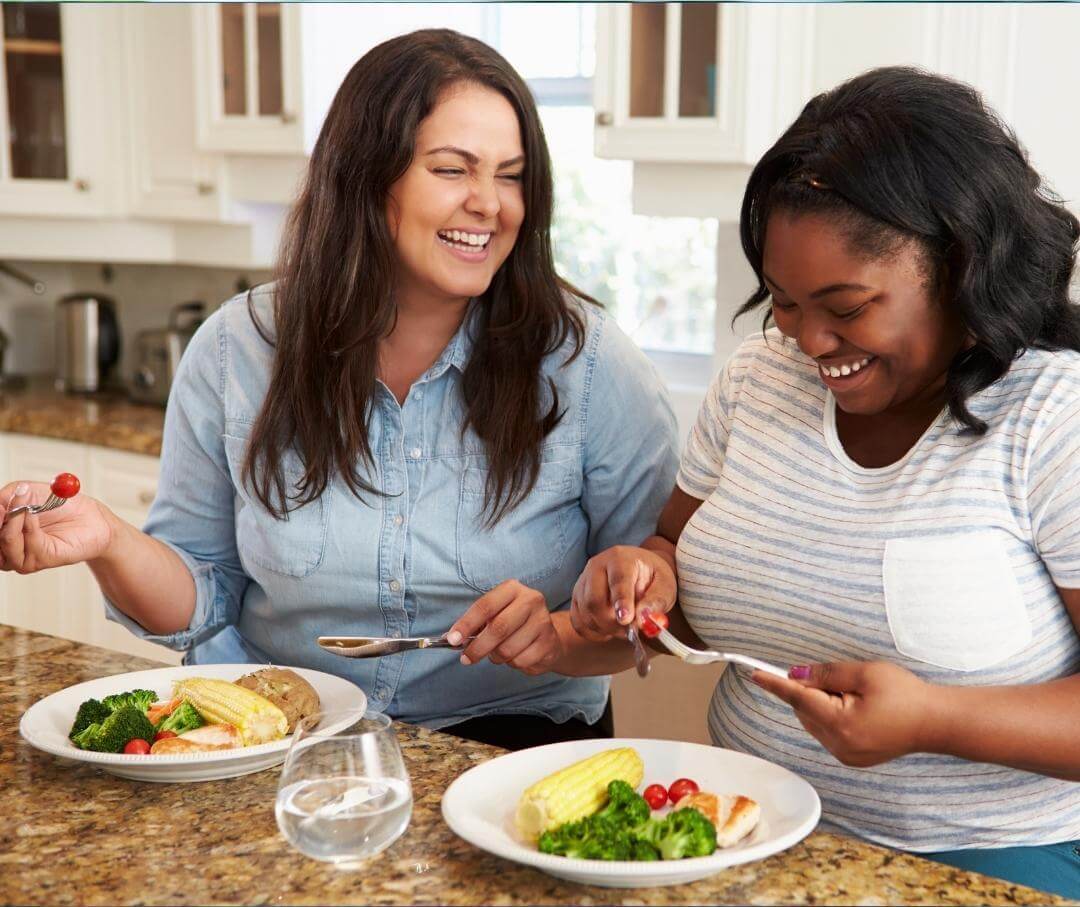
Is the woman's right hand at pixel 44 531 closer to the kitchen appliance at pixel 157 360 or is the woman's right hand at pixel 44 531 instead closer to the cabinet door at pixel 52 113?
the kitchen appliance at pixel 157 360

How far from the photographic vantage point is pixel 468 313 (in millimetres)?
1851

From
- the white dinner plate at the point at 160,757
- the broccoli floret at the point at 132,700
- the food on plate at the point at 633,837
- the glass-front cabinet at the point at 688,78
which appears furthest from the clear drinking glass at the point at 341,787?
the glass-front cabinet at the point at 688,78

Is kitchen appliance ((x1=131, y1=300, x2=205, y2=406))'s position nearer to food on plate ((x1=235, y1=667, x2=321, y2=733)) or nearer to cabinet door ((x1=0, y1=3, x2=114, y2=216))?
cabinet door ((x1=0, y1=3, x2=114, y2=216))

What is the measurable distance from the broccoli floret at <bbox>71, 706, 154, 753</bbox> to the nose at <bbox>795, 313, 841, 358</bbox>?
754 millimetres

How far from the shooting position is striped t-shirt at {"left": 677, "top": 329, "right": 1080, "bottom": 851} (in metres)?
1.33

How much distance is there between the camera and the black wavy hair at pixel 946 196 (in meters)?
1.29

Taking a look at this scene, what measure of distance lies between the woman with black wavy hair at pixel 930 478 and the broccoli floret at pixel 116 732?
19.1 inches

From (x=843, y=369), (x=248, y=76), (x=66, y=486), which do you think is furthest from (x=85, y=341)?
(x=843, y=369)

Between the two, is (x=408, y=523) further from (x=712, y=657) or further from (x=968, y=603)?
(x=968, y=603)

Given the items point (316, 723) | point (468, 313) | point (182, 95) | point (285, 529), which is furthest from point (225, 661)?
point (182, 95)

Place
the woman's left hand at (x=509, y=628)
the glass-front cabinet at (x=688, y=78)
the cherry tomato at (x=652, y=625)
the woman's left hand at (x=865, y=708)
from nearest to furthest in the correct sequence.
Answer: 1. the woman's left hand at (x=865, y=708)
2. the cherry tomato at (x=652, y=625)
3. the woman's left hand at (x=509, y=628)
4. the glass-front cabinet at (x=688, y=78)

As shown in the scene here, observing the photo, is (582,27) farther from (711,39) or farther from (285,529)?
(285,529)

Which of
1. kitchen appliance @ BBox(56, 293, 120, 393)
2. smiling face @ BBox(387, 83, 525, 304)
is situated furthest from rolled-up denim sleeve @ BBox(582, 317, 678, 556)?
kitchen appliance @ BBox(56, 293, 120, 393)

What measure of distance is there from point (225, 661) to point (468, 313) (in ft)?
1.96
